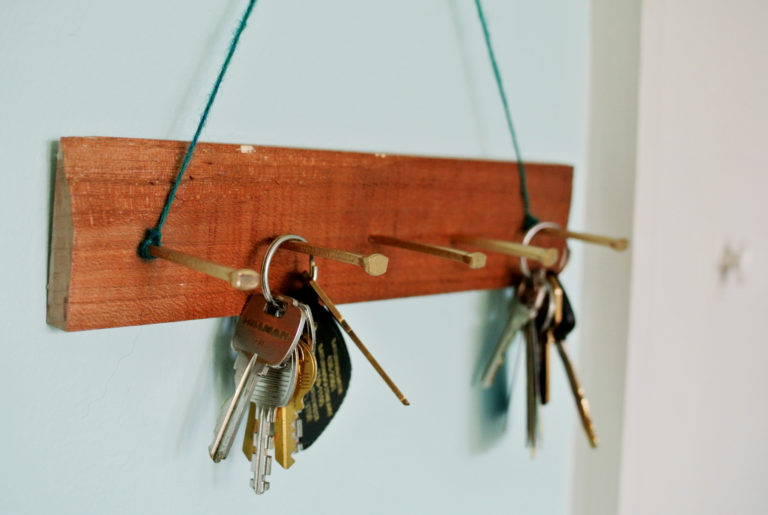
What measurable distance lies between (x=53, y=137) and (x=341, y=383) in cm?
25

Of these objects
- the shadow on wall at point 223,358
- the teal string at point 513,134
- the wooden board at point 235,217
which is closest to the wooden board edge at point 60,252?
the wooden board at point 235,217

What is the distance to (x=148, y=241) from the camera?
0.42 m

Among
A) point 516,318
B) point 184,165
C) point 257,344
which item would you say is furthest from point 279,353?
point 516,318

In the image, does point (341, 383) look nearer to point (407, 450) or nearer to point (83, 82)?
point (407, 450)

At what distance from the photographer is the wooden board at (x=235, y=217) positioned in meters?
0.40

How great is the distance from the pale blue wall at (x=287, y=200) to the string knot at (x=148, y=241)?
56mm

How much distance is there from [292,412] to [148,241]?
145 millimetres

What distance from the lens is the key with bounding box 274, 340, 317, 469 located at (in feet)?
1.44

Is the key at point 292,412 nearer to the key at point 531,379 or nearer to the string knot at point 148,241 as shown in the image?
the string knot at point 148,241

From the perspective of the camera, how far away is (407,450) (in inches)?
23.8

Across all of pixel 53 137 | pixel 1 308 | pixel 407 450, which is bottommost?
pixel 407 450

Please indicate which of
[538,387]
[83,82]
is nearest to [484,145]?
[538,387]

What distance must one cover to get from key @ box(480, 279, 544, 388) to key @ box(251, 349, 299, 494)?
0.25 meters

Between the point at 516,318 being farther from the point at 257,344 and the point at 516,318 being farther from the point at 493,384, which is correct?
the point at 257,344
